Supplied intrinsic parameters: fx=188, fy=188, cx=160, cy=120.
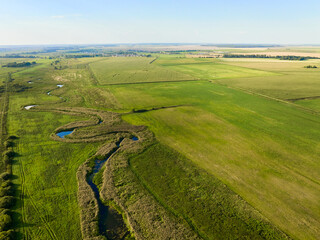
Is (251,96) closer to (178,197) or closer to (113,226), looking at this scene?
(178,197)

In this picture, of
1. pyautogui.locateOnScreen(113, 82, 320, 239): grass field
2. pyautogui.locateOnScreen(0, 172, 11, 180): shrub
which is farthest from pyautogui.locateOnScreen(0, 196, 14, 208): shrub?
pyautogui.locateOnScreen(113, 82, 320, 239): grass field

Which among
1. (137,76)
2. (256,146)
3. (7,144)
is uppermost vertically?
(137,76)

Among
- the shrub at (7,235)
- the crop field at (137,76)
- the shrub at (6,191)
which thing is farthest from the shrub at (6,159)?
the crop field at (137,76)

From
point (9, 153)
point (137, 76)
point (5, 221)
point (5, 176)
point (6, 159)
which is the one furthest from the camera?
point (137, 76)

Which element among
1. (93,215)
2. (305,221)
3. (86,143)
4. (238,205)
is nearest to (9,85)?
(86,143)

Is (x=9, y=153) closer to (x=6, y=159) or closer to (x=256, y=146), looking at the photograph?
(x=6, y=159)

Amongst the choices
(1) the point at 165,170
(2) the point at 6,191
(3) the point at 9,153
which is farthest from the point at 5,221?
(1) the point at 165,170

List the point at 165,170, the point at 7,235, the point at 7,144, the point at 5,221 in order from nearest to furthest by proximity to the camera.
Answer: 1. the point at 7,235
2. the point at 5,221
3. the point at 165,170
4. the point at 7,144

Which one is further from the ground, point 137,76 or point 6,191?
point 137,76

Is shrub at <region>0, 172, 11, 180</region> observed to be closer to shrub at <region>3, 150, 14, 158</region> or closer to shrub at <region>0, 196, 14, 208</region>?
shrub at <region>0, 196, 14, 208</region>
